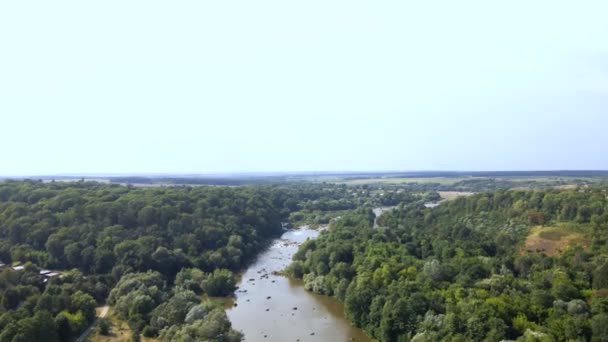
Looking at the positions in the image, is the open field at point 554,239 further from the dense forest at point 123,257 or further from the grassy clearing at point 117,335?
the grassy clearing at point 117,335

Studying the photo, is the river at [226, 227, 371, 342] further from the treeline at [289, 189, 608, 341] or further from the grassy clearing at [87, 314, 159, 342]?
the grassy clearing at [87, 314, 159, 342]

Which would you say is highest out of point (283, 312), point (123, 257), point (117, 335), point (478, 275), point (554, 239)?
point (554, 239)

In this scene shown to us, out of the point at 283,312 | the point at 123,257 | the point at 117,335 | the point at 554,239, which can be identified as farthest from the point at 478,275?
the point at 123,257

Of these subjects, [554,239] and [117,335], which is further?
[554,239]

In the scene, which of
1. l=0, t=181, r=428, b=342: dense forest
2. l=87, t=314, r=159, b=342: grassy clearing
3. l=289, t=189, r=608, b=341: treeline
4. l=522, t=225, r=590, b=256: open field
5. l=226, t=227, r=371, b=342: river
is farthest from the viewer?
l=522, t=225, r=590, b=256: open field

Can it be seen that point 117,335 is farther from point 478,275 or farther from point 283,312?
point 478,275

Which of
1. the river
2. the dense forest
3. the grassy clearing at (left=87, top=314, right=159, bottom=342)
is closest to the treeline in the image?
the river
